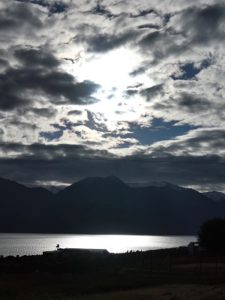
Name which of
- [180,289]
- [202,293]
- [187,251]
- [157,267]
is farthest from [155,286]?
[187,251]

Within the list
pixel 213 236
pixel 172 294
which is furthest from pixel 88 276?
pixel 213 236

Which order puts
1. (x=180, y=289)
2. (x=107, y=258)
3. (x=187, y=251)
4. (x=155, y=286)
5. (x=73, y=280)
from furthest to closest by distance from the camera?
(x=187, y=251)
(x=107, y=258)
(x=73, y=280)
(x=155, y=286)
(x=180, y=289)

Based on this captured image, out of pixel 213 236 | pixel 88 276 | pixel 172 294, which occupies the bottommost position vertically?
pixel 172 294

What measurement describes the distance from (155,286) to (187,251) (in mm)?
51876

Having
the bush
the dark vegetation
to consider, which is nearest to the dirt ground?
the dark vegetation

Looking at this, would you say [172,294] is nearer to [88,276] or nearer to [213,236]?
[88,276]

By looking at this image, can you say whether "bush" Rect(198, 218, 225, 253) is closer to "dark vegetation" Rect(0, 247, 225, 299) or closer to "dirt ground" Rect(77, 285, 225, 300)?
"dark vegetation" Rect(0, 247, 225, 299)

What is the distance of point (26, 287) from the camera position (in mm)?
48625

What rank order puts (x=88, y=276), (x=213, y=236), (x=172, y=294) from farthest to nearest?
1. (x=213, y=236)
2. (x=88, y=276)
3. (x=172, y=294)

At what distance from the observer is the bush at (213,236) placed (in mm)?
111438

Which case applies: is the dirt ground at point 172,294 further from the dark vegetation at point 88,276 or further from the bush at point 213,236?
the bush at point 213,236

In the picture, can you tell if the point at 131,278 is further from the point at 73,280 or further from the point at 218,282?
the point at 218,282

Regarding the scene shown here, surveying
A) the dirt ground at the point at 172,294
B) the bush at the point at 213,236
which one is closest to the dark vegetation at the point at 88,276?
A: the dirt ground at the point at 172,294

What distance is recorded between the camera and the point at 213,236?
372 ft
